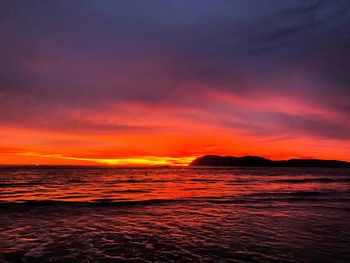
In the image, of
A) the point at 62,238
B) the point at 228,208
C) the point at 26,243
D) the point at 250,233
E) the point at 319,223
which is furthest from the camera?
the point at 228,208

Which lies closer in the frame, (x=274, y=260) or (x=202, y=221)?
(x=274, y=260)

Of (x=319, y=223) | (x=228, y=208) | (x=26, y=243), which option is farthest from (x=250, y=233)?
(x=26, y=243)

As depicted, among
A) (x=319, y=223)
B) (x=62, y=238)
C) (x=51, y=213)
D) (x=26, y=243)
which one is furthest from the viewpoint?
(x=51, y=213)

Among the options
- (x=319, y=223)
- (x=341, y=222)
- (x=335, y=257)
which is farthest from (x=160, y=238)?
(x=341, y=222)

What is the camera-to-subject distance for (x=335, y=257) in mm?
8695

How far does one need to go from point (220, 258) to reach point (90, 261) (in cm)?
414

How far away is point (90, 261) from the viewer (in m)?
8.40

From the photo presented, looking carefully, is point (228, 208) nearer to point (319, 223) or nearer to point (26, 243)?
point (319, 223)

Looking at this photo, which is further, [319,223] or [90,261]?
[319,223]

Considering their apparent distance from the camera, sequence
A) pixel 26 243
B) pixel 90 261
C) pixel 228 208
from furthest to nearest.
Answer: pixel 228 208 < pixel 26 243 < pixel 90 261

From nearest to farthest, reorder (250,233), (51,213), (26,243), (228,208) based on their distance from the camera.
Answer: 1. (26,243)
2. (250,233)
3. (51,213)
4. (228,208)

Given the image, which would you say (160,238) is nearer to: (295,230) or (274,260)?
(274,260)

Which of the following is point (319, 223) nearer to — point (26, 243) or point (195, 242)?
point (195, 242)

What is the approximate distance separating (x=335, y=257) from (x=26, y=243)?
11.0 meters
